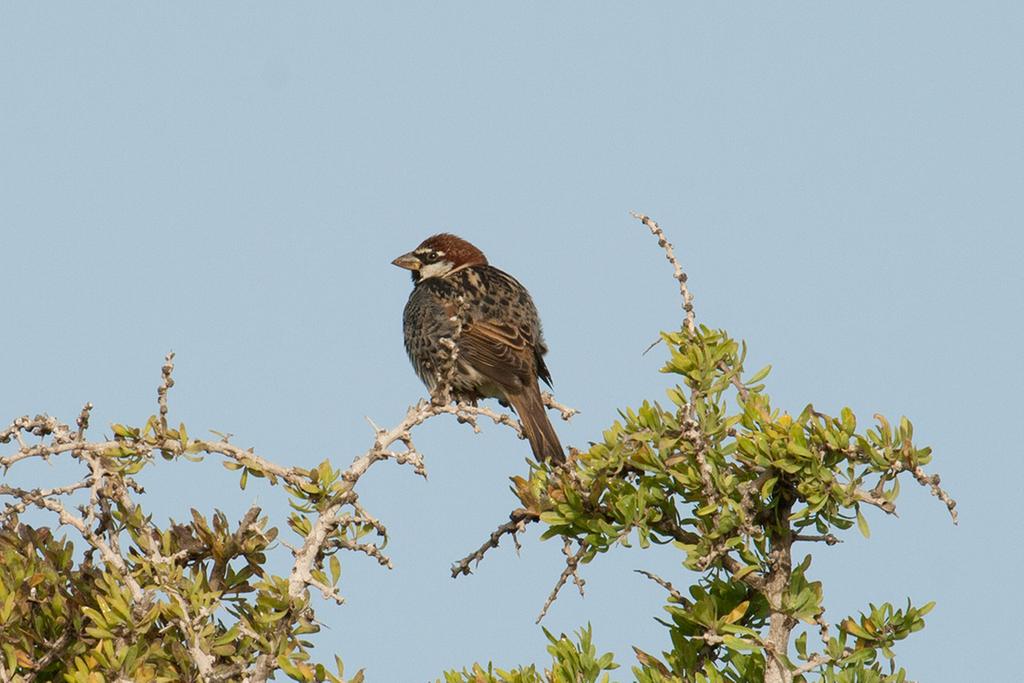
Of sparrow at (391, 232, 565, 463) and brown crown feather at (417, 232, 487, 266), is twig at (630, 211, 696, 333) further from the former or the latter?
brown crown feather at (417, 232, 487, 266)

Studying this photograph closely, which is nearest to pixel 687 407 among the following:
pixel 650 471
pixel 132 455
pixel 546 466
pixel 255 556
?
pixel 650 471

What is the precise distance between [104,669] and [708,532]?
7.83ft

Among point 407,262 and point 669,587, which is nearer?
point 669,587

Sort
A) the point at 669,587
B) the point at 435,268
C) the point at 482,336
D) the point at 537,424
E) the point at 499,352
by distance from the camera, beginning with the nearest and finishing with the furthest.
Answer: the point at 669,587, the point at 537,424, the point at 499,352, the point at 482,336, the point at 435,268

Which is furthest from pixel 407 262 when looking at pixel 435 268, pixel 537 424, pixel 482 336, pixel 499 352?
pixel 537 424

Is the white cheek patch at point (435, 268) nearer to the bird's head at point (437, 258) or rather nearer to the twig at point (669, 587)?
the bird's head at point (437, 258)

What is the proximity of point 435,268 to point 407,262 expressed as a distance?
9.9 inches

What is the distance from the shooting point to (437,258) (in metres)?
11.1

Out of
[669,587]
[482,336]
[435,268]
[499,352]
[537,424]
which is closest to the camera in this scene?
[669,587]

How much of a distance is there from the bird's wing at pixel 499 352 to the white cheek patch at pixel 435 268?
47.9 inches

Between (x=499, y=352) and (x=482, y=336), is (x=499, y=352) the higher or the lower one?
the lower one

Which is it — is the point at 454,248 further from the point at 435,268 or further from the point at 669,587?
the point at 669,587

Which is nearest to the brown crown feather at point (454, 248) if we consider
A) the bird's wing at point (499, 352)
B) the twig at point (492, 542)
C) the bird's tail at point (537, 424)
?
the bird's wing at point (499, 352)

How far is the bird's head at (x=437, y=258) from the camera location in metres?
11.0
